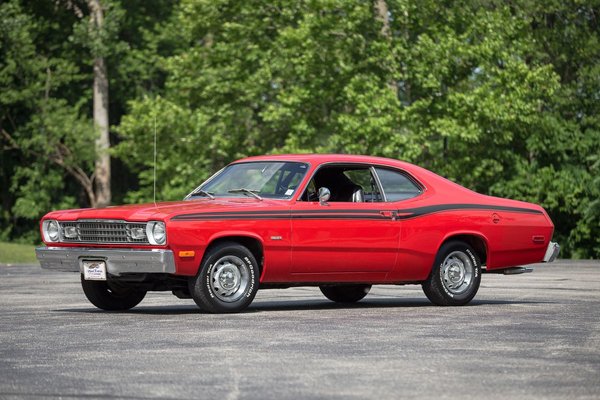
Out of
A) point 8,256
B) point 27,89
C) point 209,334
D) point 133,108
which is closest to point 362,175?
point 209,334

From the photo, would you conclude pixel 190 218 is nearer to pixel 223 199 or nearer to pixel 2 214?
pixel 223 199

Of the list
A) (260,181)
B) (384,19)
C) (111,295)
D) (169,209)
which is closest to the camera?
(169,209)

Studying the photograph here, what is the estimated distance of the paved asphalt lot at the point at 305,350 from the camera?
8.47 metres

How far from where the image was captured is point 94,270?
13.6 meters

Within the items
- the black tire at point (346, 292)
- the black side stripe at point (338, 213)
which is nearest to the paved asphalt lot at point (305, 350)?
the black tire at point (346, 292)

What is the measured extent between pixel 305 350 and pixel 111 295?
4763mm

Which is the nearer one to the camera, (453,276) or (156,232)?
(156,232)

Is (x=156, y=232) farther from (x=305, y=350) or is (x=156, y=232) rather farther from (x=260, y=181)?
(x=305, y=350)

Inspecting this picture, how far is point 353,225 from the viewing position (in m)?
14.5

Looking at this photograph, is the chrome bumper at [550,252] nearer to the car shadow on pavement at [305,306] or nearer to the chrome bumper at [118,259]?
the car shadow on pavement at [305,306]

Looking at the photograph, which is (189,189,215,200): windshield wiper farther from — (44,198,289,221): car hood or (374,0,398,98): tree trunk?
(374,0,398,98): tree trunk

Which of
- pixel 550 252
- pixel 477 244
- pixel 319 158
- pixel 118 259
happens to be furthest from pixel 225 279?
pixel 550 252

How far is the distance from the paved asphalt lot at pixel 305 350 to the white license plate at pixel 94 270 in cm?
40

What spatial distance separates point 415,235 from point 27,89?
3718 centimetres
